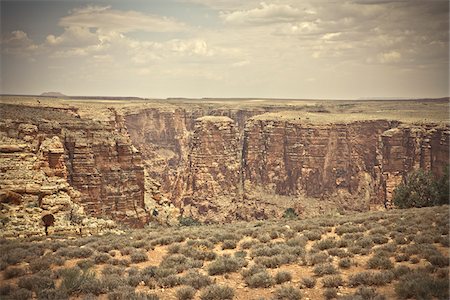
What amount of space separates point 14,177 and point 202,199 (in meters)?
47.1

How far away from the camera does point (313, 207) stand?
6419 centimetres

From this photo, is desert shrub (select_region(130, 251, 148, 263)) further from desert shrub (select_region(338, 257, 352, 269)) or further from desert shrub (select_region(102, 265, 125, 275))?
desert shrub (select_region(338, 257, 352, 269))

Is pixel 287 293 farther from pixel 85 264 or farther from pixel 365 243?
pixel 85 264

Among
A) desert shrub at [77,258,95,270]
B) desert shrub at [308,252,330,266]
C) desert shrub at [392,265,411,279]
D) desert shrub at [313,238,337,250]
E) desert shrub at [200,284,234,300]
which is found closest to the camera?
desert shrub at [200,284,234,300]

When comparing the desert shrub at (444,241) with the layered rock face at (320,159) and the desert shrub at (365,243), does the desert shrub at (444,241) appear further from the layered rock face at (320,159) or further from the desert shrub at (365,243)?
the layered rock face at (320,159)

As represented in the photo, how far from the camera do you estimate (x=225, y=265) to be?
12.4 metres

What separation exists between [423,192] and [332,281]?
991 inches

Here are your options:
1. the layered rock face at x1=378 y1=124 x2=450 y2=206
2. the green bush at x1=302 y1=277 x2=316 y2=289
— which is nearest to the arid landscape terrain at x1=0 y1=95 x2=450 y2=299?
the green bush at x1=302 y1=277 x2=316 y2=289

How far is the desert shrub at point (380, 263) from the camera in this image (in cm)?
1152

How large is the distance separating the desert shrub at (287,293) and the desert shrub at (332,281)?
869mm

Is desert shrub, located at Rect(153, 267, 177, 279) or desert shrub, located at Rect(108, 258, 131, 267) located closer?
desert shrub, located at Rect(153, 267, 177, 279)

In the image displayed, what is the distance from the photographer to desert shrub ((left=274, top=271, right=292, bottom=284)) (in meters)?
11.1

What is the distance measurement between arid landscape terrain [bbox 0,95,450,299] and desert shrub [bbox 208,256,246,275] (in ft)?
0.14

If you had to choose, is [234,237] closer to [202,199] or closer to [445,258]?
[445,258]
